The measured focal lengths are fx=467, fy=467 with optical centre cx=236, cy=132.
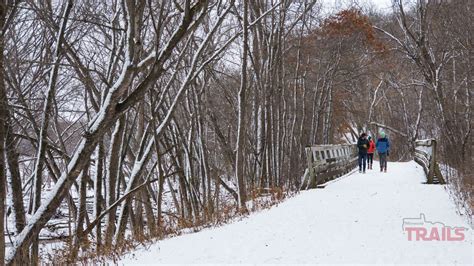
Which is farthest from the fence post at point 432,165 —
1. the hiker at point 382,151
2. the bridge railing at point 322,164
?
the hiker at point 382,151

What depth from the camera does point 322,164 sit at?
504 inches

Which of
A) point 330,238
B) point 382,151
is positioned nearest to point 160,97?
point 382,151

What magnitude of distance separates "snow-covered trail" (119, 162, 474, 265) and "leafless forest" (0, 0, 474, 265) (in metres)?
1.06

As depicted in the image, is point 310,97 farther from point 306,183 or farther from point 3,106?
point 3,106

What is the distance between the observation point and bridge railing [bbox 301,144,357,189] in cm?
1185

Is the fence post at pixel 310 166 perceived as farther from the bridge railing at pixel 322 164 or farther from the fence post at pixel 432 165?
the fence post at pixel 432 165

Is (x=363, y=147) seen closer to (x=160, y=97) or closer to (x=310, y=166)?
(x=310, y=166)

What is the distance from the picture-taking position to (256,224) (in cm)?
740

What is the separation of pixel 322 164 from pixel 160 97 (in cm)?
606

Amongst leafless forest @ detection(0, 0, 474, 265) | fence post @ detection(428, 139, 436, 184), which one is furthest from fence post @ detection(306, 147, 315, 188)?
fence post @ detection(428, 139, 436, 184)

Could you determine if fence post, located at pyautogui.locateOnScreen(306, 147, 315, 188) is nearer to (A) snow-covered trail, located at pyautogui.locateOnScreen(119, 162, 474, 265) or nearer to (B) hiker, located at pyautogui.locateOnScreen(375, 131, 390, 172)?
(A) snow-covered trail, located at pyautogui.locateOnScreen(119, 162, 474, 265)

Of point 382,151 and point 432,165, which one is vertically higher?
point 382,151

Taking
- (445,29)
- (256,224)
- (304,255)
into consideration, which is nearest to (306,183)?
(256,224)

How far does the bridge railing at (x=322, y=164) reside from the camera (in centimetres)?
1185
